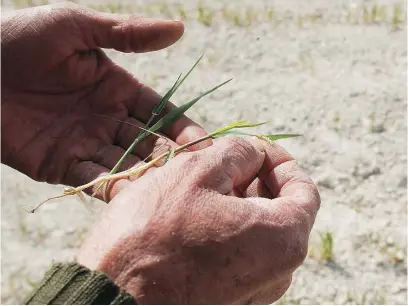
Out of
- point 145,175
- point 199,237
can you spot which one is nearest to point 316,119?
point 145,175

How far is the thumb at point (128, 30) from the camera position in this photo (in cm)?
210

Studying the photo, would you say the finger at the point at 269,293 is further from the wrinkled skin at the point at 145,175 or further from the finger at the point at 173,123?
the finger at the point at 173,123

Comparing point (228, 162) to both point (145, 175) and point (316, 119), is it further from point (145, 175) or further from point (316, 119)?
point (316, 119)

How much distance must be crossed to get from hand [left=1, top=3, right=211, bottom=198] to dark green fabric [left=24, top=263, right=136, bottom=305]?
75cm

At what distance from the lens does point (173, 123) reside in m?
2.04

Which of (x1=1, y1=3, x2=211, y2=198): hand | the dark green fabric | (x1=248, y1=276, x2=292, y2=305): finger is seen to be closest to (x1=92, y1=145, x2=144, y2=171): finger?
(x1=1, y1=3, x2=211, y2=198): hand

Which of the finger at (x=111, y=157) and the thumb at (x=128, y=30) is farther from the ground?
the thumb at (x=128, y=30)

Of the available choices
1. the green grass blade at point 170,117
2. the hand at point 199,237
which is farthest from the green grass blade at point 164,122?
the hand at point 199,237

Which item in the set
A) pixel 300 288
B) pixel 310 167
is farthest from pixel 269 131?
pixel 300 288

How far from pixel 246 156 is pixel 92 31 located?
719 millimetres

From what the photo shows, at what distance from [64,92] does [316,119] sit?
5.04 feet

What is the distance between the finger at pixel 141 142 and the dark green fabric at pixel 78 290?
658 mm

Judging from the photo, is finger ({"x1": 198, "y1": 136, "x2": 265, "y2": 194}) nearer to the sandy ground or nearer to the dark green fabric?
the dark green fabric

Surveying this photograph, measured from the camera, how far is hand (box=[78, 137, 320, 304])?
1372 millimetres
